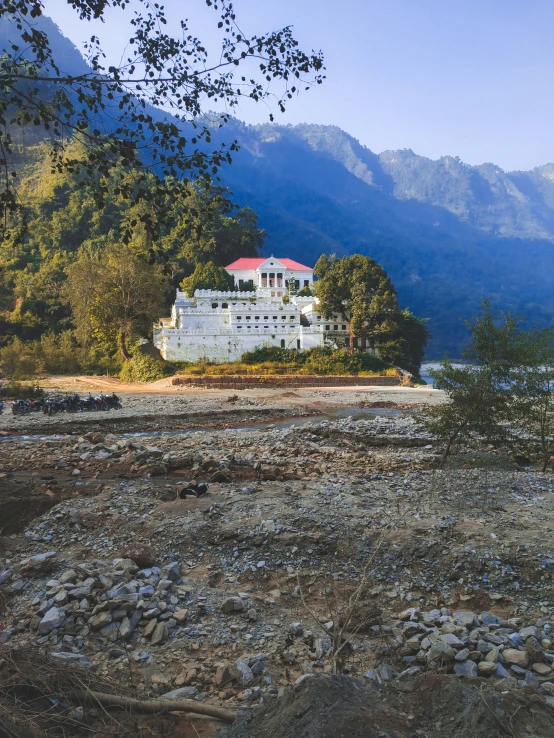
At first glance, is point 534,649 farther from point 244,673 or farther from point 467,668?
point 244,673

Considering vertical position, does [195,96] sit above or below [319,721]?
above

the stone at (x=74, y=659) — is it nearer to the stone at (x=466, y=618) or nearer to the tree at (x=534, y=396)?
the stone at (x=466, y=618)

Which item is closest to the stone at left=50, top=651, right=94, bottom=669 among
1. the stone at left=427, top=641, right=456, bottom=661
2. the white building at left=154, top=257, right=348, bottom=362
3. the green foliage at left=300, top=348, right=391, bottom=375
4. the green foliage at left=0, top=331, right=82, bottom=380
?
the stone at left=427, top=641, right=456, bottom=661

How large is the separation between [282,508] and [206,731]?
5.15 metres

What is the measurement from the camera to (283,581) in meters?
6.49

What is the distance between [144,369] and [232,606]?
42.0m

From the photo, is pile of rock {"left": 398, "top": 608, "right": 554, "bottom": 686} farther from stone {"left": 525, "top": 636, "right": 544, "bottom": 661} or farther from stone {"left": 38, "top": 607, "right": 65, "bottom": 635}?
stone {"left": 38, "top": 607, "right": 65, "bottom": 635}

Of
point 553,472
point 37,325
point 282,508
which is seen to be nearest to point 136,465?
point 282,508

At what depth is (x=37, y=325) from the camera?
55781 mm

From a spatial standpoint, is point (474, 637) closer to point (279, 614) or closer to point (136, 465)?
point (279, 614)

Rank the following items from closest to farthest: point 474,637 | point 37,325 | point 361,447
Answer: point 474,637 → point 361,447 → point 37,325

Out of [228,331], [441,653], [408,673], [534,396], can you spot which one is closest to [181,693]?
[408,673]

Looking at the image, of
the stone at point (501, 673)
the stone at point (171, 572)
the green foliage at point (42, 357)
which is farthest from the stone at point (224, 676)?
the green foliage at point (42, 357)

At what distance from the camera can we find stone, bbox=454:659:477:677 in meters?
4.38
